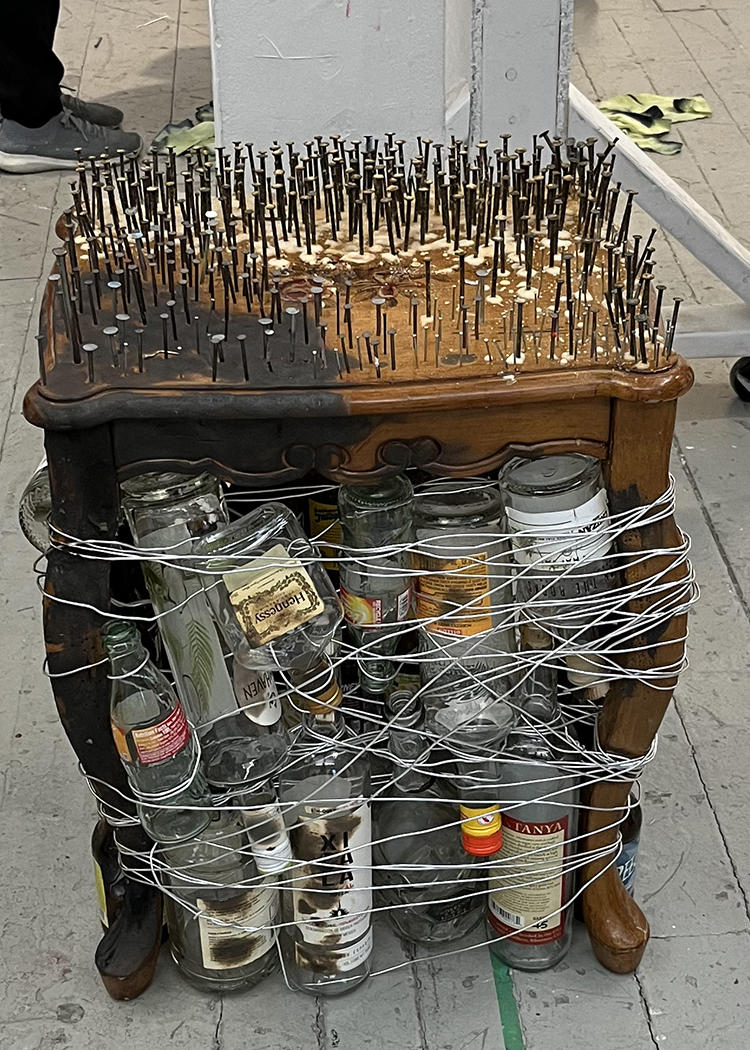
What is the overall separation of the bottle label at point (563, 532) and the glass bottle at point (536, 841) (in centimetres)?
18

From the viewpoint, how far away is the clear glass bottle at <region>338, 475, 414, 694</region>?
1277 mm

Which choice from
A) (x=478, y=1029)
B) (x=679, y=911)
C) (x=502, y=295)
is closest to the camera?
(x=502, y=295)

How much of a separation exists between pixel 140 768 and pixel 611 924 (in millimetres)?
545

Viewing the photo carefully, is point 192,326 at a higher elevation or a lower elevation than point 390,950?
higher

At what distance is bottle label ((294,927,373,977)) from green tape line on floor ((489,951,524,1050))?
151 millimetres

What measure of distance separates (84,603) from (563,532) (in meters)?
0.44

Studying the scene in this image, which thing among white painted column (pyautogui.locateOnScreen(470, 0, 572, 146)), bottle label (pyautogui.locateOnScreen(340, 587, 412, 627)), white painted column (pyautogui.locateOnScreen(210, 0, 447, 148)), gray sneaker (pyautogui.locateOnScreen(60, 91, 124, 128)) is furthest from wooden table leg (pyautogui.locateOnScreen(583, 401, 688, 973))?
gray sneaker (pyautogui.locateOnScreen(60, 91, 124, 128))

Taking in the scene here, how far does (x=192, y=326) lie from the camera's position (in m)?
1.26

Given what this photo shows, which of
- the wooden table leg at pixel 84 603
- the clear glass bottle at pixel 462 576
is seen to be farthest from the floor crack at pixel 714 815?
the wooden table leg at pixel 84 603

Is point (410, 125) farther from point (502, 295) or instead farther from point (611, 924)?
point (611, 924)

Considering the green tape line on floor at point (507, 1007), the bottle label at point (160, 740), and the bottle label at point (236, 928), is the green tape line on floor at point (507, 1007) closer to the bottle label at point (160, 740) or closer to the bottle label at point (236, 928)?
the bottle label at point (236, 928)

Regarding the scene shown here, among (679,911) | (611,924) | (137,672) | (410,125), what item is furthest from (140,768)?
(410,125)

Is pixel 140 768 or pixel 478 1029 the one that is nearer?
pixel 140 768

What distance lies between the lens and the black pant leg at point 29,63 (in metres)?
3.31
